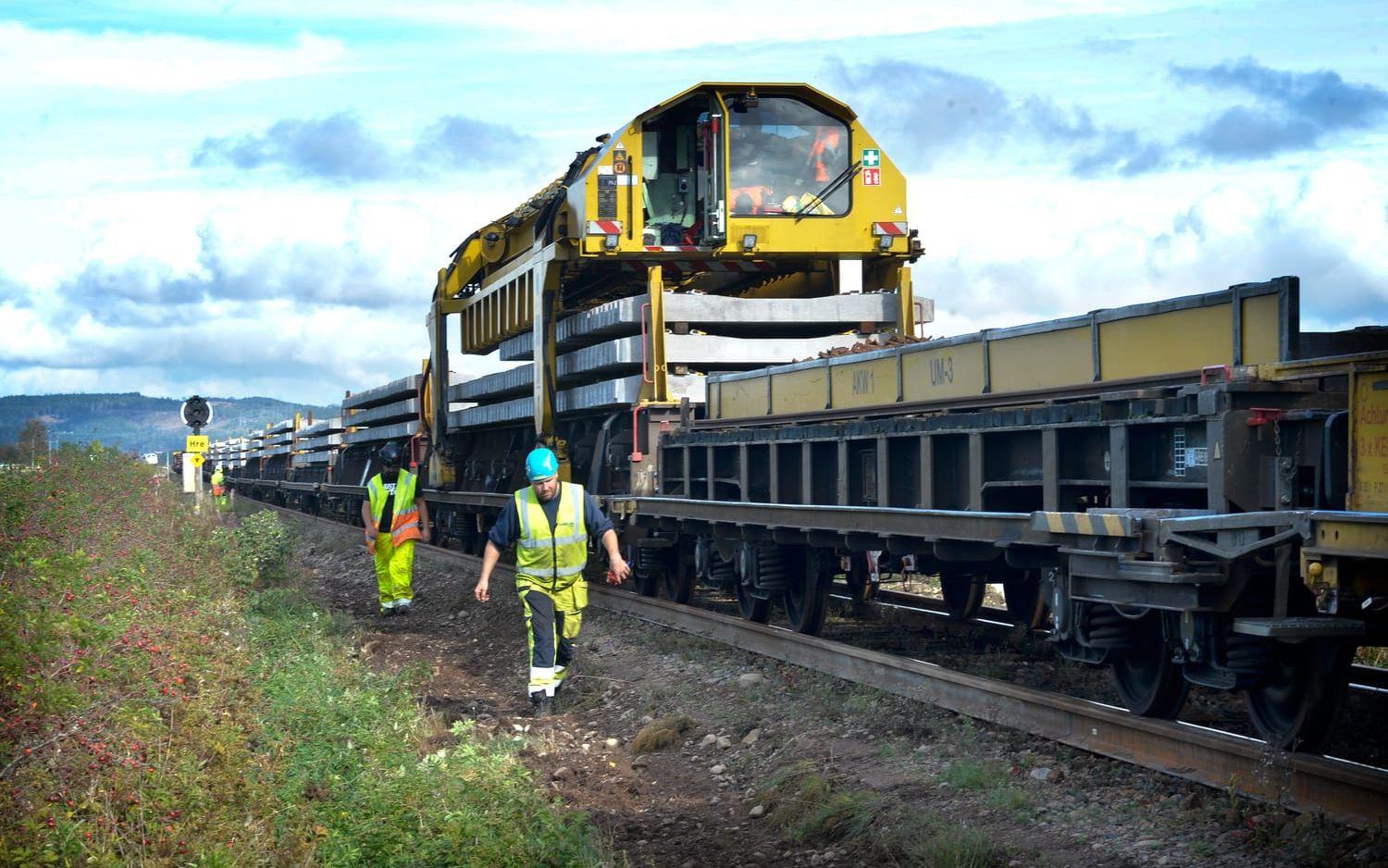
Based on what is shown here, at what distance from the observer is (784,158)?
47.5 ft

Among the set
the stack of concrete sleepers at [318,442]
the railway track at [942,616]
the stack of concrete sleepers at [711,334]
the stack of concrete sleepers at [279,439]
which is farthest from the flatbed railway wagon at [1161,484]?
the stack of concrete sleepers at [279,439]

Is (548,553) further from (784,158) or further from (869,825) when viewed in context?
(784,158)

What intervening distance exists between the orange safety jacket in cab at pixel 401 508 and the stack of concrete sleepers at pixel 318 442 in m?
22.2

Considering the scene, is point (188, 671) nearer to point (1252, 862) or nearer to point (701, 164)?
point (1252, 862)

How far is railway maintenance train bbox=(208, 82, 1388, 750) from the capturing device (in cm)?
644

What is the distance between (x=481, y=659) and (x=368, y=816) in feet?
21.3

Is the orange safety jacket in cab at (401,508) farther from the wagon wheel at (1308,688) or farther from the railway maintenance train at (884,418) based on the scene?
the wagon wheel at (1308,688)

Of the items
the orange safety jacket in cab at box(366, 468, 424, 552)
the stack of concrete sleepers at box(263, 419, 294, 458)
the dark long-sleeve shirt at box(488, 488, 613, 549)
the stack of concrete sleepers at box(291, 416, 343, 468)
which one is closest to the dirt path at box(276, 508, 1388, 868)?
the dark long-sleeve shirt at box(488, 488, 613, 549)

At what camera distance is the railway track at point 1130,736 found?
18.8 feet

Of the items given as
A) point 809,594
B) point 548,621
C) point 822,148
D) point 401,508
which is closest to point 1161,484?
point 548,621

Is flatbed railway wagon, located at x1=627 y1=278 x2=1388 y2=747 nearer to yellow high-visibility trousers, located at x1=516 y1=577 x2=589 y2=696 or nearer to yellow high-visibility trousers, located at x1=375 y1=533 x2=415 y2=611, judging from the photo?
yellow high-visibility trousers, located at x1=516 y1=577 x2=589 y2=696

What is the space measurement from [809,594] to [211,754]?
5.60m

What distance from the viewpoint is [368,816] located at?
6516mm

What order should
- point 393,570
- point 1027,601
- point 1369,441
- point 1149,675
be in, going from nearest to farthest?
point 1369,441
point 1149,675
point 1027,601
point 393,570
